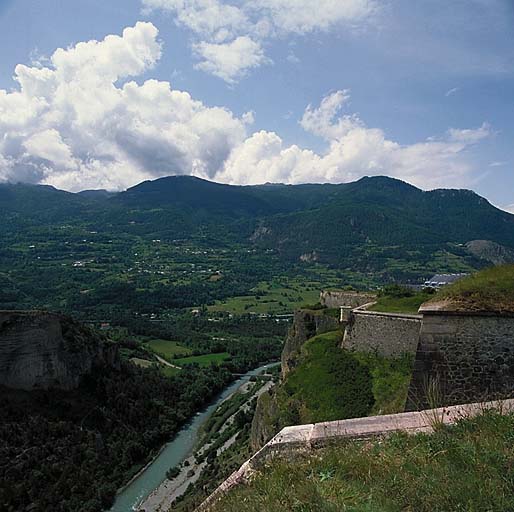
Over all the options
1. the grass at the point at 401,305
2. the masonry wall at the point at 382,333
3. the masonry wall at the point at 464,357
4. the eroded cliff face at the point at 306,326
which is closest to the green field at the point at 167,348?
the eroded cliff face at the point at 306,326

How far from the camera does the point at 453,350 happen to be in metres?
10.3

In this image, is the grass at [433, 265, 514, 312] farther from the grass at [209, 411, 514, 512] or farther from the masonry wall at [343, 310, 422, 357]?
the masonry wall at [343, 310, 422, 357]

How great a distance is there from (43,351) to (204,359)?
39777 millimetres

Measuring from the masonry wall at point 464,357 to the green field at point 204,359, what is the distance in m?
65.5

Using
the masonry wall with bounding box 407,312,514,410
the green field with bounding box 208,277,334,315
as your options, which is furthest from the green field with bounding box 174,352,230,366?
the masonry wall with bounding box 407,312,514,410

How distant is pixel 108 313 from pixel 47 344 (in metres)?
70.8

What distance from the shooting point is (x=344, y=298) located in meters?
36.4

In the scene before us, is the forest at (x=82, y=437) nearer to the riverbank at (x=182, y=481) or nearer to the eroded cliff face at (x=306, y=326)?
the riverbank at (x=182, y=481)

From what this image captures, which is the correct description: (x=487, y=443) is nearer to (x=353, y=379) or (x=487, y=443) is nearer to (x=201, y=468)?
(x=353, y=379)

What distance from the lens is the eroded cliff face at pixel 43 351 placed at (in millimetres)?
36906

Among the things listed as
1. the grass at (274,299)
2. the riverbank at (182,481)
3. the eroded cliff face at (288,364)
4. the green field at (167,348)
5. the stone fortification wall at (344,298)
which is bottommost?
the green field at (167,348)

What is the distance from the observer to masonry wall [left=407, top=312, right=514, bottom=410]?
1000 cm

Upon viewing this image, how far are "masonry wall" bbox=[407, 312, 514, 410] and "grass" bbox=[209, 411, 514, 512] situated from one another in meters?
4.55

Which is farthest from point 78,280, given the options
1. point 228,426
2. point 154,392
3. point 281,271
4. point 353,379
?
point 353,379
